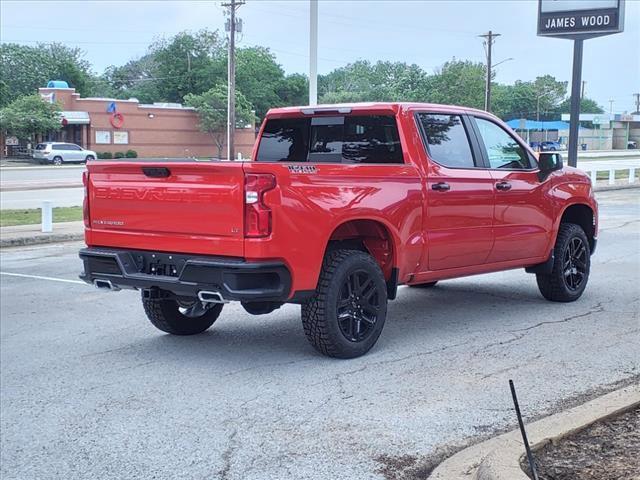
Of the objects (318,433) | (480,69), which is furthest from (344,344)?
(480,69)

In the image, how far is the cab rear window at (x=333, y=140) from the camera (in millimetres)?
7406

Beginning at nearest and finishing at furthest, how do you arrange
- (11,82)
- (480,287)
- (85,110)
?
(480,287) < (85,110) < (11,82)

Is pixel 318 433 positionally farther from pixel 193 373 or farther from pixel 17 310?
pixel 17 310

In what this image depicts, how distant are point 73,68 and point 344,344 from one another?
85.8 meters

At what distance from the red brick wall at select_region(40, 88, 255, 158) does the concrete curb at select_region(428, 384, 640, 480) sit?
61.2 meters

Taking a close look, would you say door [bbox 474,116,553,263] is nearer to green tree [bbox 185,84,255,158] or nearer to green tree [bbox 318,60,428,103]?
green tree [bbox 318,60,428,103]

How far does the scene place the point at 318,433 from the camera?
505 cm

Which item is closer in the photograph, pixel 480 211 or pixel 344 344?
pixel 344 344

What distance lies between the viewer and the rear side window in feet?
24.7

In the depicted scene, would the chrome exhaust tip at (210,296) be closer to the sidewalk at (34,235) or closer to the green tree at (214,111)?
the sidewalk at (34,235)

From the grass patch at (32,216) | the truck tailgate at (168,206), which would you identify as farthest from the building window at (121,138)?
the truck tailgate at (168,206)

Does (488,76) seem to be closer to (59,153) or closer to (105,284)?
(105,284)

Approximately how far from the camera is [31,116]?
62188mm

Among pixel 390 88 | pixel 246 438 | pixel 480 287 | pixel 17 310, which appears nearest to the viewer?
pixel 246 438
